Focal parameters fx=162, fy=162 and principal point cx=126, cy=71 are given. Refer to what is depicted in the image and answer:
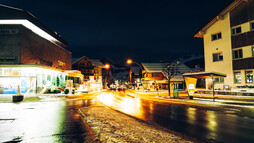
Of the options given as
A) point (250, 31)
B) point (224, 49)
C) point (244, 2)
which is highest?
point (244, 2)

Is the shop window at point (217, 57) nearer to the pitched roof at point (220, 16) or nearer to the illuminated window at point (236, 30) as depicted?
the illuminated window at point (236, 30)

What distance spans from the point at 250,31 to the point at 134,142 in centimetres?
2608

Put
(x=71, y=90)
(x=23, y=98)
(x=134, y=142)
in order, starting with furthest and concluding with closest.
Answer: (x=71, y=90) → (x=23, y=98) → (x=134, y=142)

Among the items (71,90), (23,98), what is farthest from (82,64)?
(23,98)

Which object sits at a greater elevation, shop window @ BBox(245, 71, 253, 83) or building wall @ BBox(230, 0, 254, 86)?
building wall @ BBox(230, 0, 254, 86)

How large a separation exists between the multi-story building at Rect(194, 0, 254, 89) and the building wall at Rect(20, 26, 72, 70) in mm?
33000

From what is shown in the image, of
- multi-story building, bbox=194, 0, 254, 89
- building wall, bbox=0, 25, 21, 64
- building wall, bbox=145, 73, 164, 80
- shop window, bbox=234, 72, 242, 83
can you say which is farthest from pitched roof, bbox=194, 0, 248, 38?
building wall, bbox=0, 25, 21, 64

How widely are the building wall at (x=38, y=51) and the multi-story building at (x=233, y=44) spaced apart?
3300 cm

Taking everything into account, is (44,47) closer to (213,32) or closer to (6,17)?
(6,17)

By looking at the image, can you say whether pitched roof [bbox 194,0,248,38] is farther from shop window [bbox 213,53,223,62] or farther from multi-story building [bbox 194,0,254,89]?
shop window [bbox 213,53,223,62]

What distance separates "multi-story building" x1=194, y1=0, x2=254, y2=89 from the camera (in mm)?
23188

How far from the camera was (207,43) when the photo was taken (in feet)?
98.1

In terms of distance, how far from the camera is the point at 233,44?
25109mm

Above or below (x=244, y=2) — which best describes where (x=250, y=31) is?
below
